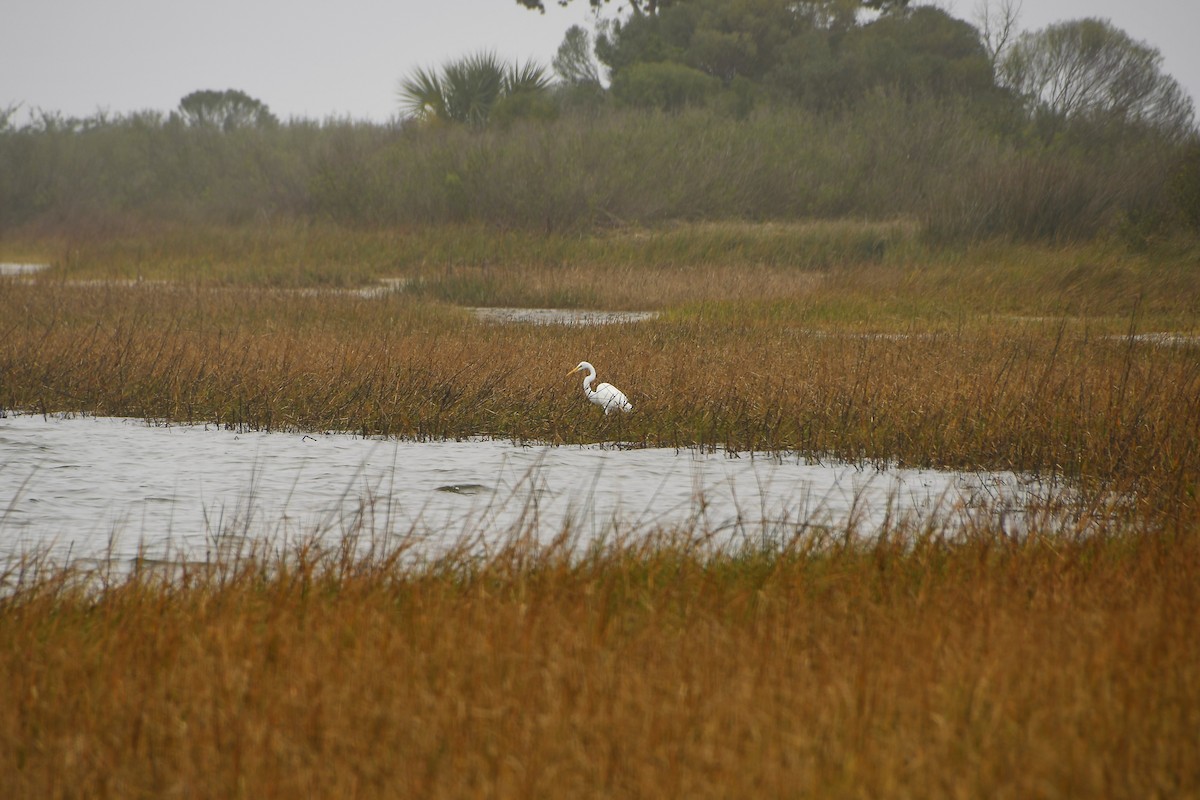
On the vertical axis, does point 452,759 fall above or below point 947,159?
below

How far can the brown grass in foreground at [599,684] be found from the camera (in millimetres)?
2330

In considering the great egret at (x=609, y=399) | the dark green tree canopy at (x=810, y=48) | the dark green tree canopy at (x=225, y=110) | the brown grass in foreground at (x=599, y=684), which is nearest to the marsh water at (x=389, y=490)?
the great egret at (x=609, y=399)

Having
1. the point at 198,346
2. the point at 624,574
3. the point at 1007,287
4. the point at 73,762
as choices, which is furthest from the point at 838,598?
the point at 1007,287

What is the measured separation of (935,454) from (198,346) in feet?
18.8

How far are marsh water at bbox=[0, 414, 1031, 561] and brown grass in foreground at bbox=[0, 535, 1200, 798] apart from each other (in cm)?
58

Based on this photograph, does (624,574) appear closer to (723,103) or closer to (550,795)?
(550,795)

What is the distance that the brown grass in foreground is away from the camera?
233 cm

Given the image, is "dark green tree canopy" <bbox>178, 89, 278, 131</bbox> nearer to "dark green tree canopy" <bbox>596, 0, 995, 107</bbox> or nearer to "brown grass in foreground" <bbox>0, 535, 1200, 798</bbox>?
"dark green tree canopy" <bbox>596, 0, 995, 107</bbox>

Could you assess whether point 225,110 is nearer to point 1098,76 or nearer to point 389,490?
point 1098,76

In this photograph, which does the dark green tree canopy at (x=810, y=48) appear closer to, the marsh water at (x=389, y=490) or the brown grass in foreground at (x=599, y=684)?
the marsh water at (x=389, y=490)

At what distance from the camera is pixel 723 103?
24.5m

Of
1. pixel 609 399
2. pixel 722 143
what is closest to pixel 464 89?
pixel 722 143

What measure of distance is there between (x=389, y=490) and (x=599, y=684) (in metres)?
2.48

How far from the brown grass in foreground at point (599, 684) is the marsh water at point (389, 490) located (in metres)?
0.58
